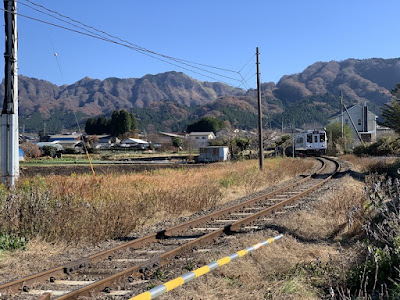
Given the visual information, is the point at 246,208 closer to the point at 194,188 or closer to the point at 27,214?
the point at 194,188

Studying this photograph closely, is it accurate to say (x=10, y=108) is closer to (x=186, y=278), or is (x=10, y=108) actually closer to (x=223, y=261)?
(x=223, y=261)

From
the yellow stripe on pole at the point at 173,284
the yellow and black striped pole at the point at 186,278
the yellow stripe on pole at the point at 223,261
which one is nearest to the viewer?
the yellow and black striped pole at the point at 186,278

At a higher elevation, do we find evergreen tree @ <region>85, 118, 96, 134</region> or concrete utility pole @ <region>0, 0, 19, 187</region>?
evergreen tree @ <region>85, 118, 96, 134</region>

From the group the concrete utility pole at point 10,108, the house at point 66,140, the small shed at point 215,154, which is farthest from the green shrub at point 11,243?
the house at point 66,140

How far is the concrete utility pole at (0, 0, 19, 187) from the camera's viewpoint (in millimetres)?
11523

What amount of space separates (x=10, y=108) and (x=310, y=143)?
133ft

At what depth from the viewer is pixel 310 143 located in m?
48.4

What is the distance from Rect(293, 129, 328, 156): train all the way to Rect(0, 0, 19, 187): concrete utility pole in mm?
38832

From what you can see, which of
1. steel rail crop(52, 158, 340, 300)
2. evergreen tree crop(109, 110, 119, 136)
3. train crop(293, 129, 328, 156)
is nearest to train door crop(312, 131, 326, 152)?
train crop(293, 129, 328, 156)

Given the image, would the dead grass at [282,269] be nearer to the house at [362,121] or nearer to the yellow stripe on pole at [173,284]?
the yellow stripe on pole at [173,284]

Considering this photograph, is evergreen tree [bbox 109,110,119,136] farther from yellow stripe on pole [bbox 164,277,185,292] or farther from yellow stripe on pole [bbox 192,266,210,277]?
yellow stripe on pole [bbox 164,277,185,292]

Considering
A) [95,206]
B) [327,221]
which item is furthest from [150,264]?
[327,221]

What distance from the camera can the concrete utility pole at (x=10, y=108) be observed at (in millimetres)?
11523

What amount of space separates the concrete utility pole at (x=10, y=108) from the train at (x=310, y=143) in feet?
127
